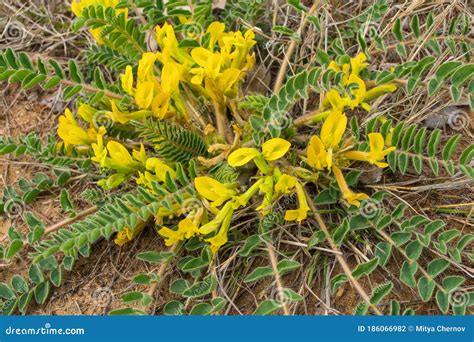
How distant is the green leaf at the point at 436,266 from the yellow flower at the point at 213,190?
720mm

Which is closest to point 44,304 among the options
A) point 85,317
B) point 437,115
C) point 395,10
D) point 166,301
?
point 85,317

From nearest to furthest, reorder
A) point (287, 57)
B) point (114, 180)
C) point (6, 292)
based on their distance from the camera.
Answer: point (114, 180), point (6, 292), point (287, 57)

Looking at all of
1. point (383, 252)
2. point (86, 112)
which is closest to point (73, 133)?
point (86, 112)

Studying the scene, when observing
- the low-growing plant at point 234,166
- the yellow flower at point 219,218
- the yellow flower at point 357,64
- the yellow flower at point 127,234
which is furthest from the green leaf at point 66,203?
the yellow flower at point 357,64

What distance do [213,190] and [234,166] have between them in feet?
0.38

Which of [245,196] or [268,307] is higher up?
[245,196]

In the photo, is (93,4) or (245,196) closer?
(245,196)

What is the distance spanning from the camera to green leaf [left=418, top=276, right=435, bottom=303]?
1900 millimetres

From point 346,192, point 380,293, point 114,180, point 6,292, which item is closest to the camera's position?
point 380,293

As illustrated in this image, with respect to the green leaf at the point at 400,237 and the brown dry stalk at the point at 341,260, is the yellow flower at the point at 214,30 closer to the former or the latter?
the brown dry stalk at the point at 341,260

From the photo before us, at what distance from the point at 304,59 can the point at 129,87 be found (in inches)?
37.2

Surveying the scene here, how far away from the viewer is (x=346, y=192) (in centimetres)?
202

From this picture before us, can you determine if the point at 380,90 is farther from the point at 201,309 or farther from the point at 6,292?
the point at 6,292

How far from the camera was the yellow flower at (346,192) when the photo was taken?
6.53ft
